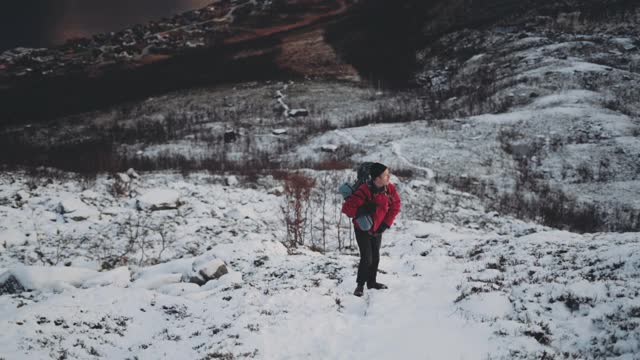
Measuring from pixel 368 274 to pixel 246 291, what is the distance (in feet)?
8.97

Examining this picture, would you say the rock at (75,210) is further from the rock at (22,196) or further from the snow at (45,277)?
the snow at (45,277)

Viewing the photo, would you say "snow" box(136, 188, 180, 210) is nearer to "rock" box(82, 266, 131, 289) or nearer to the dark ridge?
"rock" box(82, 266, 131, 289)

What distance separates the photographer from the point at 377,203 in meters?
7.30

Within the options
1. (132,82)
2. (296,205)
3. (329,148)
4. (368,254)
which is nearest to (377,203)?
(368,254)

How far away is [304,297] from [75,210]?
34.0 ft

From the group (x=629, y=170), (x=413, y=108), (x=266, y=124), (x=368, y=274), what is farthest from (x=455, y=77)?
(x=368, y=274)

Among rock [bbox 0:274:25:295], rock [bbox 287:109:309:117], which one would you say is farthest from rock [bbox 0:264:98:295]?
rock [bbox 287:109:309:117]

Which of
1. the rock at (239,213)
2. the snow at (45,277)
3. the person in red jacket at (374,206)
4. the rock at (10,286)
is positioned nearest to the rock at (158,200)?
the rock at (239,213)

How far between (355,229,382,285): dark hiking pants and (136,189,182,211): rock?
1003 cm

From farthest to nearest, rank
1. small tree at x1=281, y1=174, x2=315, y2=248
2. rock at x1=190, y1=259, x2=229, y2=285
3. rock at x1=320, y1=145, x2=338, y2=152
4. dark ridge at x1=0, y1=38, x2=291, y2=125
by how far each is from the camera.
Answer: dark ridge at x1=0, y1=38, x2=291, y2=125 → rock at x1=320, y1=145, x2=338, y2=152 → small tree at x1=281, y1=174, x2=315, y2=248 → rock at x1=190, y1=259, x2=229, y2=285

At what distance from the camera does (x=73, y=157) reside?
30.0 m

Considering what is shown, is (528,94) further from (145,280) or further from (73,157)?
(73,157)

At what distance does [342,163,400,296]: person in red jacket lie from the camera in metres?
7.16

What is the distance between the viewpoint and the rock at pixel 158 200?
15.5m
